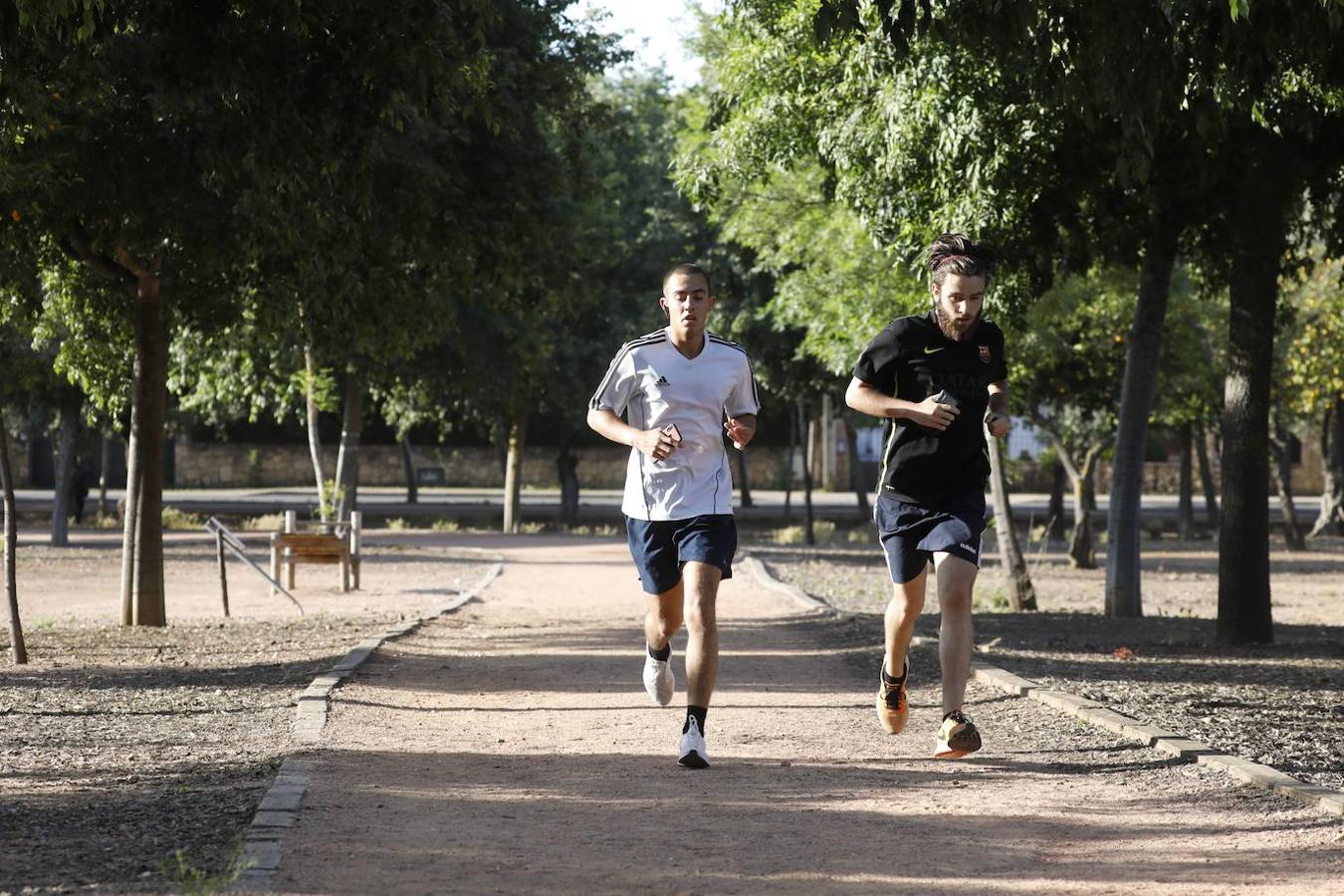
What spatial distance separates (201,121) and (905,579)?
6.46 m

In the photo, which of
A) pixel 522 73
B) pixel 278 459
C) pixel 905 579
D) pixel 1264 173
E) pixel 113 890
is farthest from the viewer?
pixel 278 459

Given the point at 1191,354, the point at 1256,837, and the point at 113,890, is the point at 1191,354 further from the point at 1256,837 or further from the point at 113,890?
the point at 113,890

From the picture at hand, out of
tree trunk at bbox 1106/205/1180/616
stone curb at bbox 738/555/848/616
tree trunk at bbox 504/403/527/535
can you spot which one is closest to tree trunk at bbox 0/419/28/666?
stone curb at bbox 738/555/848/616

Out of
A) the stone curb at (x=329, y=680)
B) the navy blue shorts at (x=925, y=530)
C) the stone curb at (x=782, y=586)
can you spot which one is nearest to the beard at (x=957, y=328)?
the navy blue shorts at (x=925, y=530)

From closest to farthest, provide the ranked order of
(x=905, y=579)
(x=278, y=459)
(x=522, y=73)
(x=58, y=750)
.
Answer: (x=905, y=579)
(x=58, y=750)
(x=522, y=73)
(x=278, y=459)

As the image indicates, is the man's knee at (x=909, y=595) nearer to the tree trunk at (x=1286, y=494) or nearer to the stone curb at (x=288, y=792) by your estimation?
the stone curb at (x=288, y=792)

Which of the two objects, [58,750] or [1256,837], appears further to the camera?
[58,750]

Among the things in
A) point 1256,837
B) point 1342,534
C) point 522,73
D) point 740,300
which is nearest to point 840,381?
point 740,300

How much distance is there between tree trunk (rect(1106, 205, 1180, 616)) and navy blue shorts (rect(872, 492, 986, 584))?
24.6 ft

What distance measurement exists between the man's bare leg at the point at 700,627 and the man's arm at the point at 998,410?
1.26 metres

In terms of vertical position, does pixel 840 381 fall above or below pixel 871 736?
above

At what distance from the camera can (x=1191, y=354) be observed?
Answer: 2658 cm

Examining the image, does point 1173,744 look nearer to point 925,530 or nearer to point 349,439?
point 925,530

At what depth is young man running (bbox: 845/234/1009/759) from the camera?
7027mm
